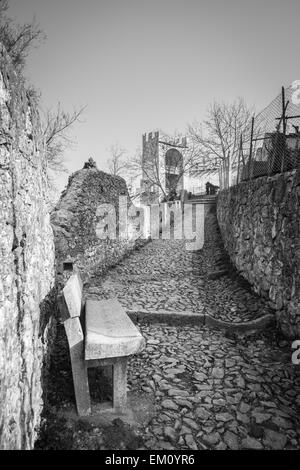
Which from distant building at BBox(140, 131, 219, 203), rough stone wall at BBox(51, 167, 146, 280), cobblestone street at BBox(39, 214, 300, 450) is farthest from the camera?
distant building at BBox(140, 131, 219, 203)

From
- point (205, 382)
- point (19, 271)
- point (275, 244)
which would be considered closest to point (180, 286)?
point (275, 244)

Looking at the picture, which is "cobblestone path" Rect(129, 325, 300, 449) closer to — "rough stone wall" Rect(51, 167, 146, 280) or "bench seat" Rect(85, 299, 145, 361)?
"bench seat" Rect(85, 299, 145, 361)

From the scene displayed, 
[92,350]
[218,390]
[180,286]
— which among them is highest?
[92,350]

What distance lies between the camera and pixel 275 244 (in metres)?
4.43

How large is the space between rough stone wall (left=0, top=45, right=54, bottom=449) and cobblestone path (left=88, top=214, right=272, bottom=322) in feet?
7.83

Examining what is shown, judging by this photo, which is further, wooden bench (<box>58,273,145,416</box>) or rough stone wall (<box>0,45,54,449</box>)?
wooden bench (<box>58,273,145,416</box>)

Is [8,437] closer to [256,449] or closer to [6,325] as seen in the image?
[6,325]

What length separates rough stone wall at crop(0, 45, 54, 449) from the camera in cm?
173

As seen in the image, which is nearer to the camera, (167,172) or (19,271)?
(19,271)

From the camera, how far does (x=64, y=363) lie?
3.14 meters

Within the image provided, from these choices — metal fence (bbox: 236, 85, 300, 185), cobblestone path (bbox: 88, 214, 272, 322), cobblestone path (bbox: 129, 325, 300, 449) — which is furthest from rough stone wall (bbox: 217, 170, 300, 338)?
cobblestone path (bbox: 129, 325, 300, 449)

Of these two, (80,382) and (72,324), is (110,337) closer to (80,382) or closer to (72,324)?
(72,324)

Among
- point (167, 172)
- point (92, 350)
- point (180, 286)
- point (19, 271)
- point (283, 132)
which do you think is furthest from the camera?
point (167, 172)

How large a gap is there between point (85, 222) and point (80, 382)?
4.02 metres
